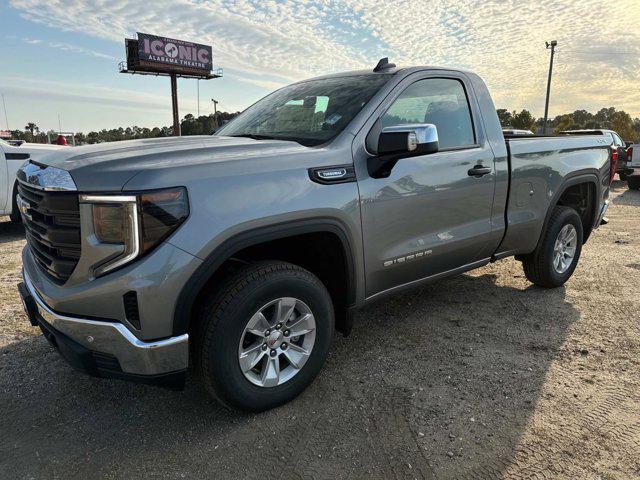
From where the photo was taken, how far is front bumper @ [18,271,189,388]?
2.24 m

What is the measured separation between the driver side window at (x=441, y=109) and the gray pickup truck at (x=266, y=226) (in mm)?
15

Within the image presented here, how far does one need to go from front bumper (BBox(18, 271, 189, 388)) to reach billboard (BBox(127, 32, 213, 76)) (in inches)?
1928

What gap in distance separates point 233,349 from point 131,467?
2.37 feet

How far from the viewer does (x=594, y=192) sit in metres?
5.07

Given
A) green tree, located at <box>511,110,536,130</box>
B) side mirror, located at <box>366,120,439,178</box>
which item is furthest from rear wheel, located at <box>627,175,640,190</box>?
green tree, located at <box>511,110,536,130</box>

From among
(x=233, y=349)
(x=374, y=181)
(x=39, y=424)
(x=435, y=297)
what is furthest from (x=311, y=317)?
(x=435, y=297)

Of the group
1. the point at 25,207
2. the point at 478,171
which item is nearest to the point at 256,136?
the point at 25,207

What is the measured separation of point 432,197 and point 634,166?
15457 mm

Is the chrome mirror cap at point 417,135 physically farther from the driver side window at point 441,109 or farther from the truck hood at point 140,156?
the truck hood at point 140,156

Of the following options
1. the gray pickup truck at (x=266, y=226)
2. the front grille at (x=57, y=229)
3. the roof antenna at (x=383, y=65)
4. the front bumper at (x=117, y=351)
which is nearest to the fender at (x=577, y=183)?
the gray pickup truck at (x=266, y=226)

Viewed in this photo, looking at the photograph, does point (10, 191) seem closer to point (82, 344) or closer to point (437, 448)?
point (82, 344)

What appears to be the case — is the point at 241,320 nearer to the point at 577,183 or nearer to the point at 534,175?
the point at 534,175

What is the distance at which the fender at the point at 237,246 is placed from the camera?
2301 millimetres

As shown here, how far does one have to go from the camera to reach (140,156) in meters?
2.41
